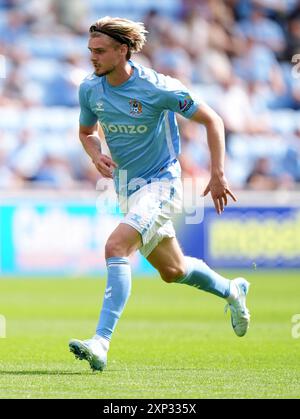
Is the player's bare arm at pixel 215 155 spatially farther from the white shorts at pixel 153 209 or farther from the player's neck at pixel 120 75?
the player's neck at pixel 120 75

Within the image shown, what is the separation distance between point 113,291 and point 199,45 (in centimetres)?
1421

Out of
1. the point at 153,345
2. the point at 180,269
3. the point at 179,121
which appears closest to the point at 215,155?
the point at 180,269

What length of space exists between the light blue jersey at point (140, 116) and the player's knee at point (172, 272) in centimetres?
64

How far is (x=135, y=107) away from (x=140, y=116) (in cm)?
7

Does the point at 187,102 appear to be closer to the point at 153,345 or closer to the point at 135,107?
the point at 135,107

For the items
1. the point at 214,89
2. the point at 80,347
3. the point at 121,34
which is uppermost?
the point at 121,34

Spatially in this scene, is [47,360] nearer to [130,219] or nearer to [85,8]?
[130,219]

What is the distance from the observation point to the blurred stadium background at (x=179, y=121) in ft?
53.7

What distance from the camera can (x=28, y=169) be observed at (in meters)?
17.5

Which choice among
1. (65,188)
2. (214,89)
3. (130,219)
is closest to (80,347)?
(130,219)

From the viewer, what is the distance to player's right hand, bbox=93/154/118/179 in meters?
7.06

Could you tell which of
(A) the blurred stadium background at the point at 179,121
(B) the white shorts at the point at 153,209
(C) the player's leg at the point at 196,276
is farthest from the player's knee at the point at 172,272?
(A) the blurred stadium background at the point at 179,121

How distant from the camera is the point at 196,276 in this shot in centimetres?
791

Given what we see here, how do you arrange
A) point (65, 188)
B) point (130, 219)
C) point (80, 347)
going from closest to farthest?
point (80, 347) < point (130, 219) < point (65, 188)
